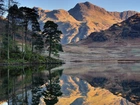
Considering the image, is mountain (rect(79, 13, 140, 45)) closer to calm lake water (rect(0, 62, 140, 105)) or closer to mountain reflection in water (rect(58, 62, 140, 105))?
mountain reflection in water (rect(58, 62, 140, 105))

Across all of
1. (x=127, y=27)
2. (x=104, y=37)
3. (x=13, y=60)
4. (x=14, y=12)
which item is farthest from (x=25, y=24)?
(x=127, y=27)

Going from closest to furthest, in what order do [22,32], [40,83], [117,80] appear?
1. [40,83]
2. [117,80]
3. [22,32]

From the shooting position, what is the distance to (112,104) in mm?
15180

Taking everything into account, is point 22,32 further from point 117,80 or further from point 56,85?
point 56,85

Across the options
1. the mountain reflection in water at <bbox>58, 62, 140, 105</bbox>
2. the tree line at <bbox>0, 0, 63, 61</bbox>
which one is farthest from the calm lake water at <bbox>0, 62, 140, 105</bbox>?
the tree line at <bbox>0, 0, 63, 61</bbox>

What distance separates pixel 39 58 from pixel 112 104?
5452cm

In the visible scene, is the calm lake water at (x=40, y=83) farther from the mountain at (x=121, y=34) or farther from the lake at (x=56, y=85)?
the mountain at (x=121, y=34)

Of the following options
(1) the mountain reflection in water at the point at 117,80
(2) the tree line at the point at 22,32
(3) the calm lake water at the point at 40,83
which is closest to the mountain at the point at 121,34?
(2) the tree line at the point at 22,32

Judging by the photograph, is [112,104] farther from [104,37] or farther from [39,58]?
[104,37]

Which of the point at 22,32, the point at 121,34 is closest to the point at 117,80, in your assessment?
the point at 22,32

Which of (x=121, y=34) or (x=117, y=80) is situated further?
(x=121, y=34)

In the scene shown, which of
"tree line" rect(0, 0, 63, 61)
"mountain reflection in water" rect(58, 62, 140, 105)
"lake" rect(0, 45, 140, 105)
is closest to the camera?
"lake" rect(0, 45, 140, 105)

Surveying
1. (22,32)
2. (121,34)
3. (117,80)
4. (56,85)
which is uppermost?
(121,34)

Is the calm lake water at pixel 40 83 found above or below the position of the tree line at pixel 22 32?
below
